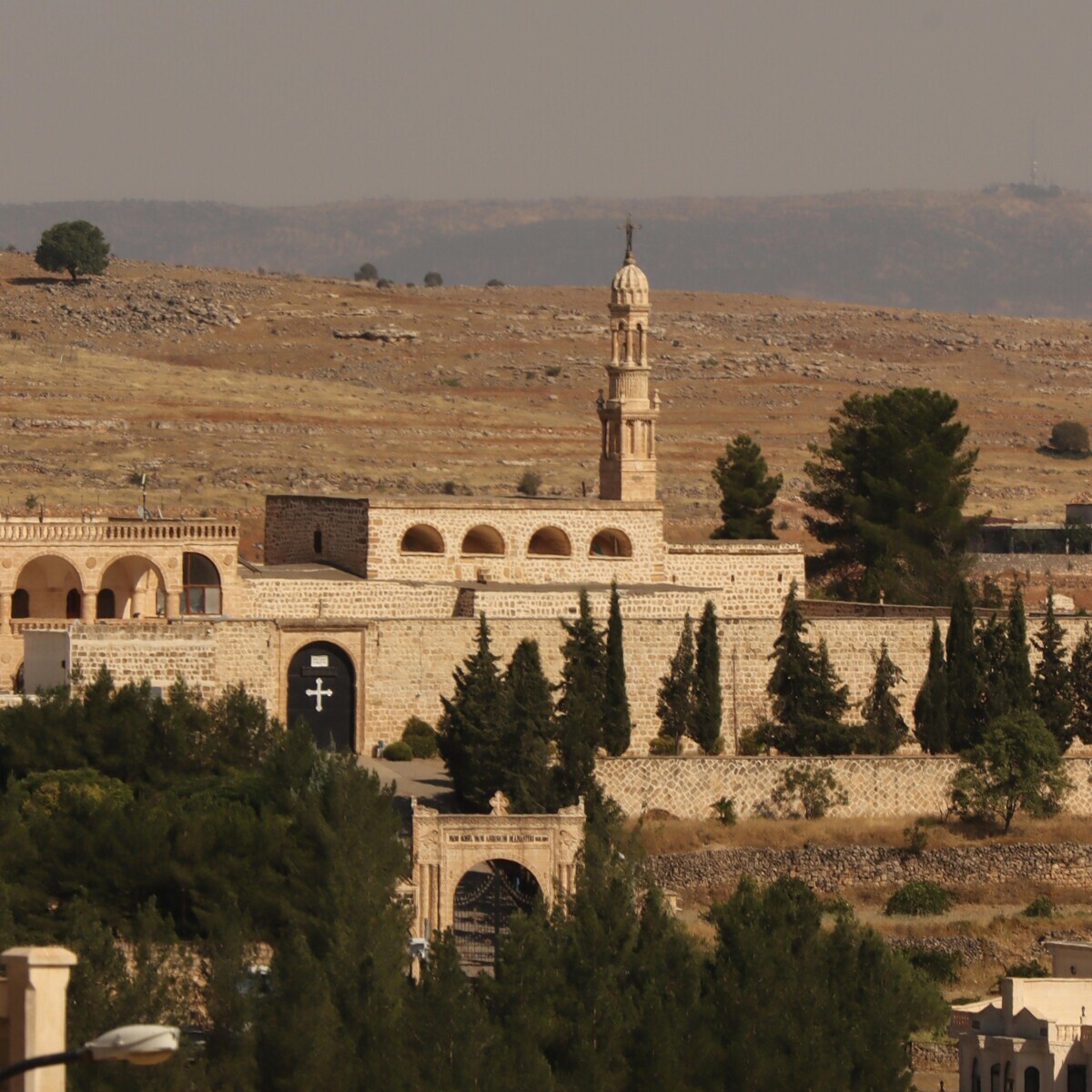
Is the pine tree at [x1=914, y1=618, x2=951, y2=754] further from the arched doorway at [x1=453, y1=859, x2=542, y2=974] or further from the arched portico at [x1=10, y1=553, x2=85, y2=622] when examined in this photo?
the arched portico at [x1=10, y1=553, x2=85, y2=622]

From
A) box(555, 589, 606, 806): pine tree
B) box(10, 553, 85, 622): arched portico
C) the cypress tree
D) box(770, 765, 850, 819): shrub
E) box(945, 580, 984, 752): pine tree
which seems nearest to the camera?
box(555, 589, 606, 806): pine tree

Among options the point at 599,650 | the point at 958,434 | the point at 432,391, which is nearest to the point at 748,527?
the point at 958,434

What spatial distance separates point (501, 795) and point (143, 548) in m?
9.19

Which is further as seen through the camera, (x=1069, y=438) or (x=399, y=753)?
(x=1069, y=438)

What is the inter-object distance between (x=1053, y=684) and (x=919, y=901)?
18.5 ft

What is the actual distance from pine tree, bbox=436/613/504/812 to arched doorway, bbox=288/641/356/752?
2003 millimetres

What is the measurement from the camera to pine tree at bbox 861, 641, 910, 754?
151ft

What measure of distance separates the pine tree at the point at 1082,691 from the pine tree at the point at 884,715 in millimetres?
2706

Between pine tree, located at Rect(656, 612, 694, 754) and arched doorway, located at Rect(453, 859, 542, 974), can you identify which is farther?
pine tree, located at Rect(656, 612, 694, 754)

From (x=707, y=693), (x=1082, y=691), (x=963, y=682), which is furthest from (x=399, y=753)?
(x=1082, y=691)

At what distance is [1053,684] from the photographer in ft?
153

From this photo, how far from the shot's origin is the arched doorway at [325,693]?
45062 mm

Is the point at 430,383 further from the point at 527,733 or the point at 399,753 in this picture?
the point at 527,733

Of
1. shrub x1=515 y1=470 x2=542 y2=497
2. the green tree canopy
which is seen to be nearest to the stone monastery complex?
the green tree canopy
